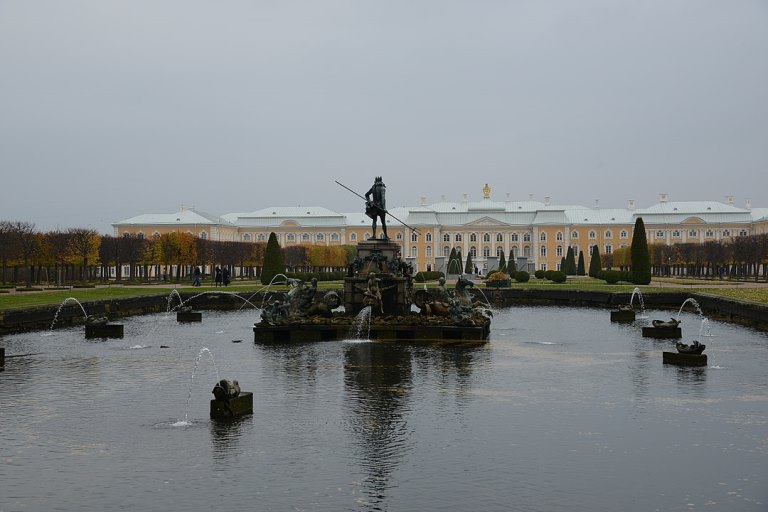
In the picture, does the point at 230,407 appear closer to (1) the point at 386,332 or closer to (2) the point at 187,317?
(1) the point at 386,332

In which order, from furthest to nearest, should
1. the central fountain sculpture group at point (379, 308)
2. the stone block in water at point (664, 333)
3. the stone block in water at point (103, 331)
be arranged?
the stone block in water at point (103, 331) < the stone block in water at point (664, 333) < the central fountain sculpture group at point (379, 308)

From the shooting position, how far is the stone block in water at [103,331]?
820 inches

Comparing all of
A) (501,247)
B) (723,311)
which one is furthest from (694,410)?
(501,247)

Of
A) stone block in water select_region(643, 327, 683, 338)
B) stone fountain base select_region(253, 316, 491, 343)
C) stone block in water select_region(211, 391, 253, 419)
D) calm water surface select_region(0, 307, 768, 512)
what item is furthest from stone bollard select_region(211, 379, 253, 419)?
stone block in water select_region(643, 327, 683, 338)

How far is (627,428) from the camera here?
961 cm

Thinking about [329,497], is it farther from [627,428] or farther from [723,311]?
[723,311]

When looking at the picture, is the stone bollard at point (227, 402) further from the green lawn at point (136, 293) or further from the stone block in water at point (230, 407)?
the green lawn at point (136, 293)

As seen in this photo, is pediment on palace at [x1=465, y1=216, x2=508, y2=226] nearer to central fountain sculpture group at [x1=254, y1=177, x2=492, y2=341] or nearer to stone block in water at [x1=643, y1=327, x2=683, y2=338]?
central fountain sculpture group at [x1=254, y1=177, x2=492, y2=341]

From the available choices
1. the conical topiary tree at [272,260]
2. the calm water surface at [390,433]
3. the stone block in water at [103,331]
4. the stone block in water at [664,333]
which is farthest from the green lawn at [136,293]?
the calm water surface at [390,433]

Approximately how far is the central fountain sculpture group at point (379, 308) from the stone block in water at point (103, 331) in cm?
380

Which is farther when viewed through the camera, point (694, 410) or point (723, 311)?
point (723, 311)

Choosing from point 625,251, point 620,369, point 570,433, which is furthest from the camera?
point 625,251

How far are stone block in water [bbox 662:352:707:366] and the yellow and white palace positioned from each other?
98945mm

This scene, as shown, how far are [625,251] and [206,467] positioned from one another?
86.5m
